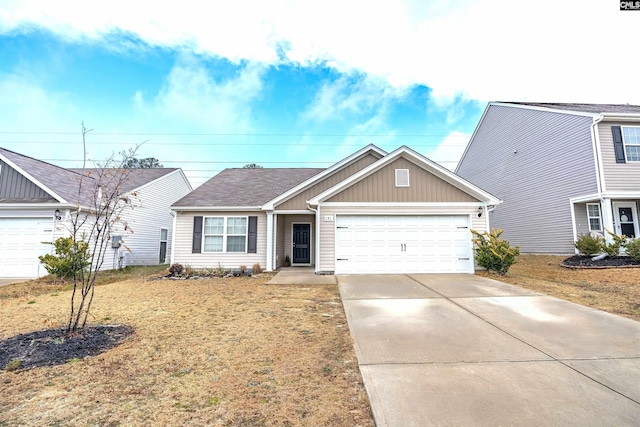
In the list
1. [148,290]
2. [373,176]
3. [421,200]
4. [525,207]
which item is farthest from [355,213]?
[525,207]

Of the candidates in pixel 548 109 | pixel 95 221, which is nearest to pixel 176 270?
pixel 95 221

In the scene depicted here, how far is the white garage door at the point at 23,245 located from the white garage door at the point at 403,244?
11.3 meters

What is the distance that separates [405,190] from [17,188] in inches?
600

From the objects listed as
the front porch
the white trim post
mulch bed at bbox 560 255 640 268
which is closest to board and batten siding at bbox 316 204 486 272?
the white trim post

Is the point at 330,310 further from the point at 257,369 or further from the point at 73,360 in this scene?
the point at 73,360

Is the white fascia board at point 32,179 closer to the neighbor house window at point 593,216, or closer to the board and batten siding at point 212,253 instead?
the board and batten siding at point 212,253

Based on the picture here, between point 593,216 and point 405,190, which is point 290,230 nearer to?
point 405,190

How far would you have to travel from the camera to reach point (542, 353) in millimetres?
3676

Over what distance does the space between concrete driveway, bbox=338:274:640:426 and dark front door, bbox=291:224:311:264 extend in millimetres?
7848

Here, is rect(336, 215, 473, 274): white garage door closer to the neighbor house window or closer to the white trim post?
the white trim post

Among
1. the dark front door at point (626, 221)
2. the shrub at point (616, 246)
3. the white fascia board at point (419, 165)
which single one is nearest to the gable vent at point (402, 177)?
the white fascia board at point (419, 165)

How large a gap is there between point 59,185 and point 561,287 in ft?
60.2

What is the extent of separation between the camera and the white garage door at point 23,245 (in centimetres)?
1120

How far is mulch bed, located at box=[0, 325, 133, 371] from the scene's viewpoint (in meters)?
3.51
